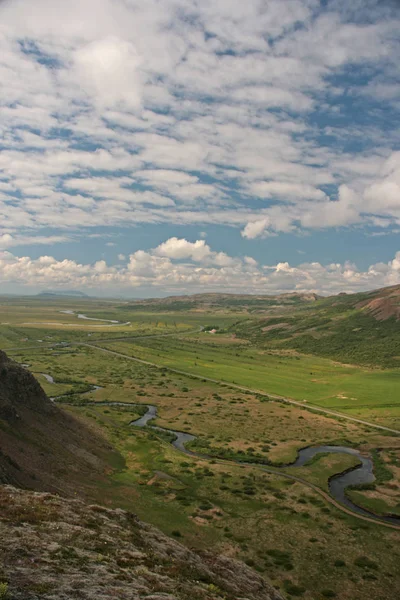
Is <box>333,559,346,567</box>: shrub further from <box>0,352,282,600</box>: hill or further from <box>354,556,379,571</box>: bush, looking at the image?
<box>0,352,282,600</box>: hill

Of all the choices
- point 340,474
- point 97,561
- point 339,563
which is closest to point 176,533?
point 339,563

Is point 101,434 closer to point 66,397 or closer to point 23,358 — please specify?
point 66,397

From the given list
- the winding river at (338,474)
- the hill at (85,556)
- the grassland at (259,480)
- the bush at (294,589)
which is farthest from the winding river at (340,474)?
the hill at (85,556)

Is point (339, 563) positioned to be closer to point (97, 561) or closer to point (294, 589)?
point (294, 589)

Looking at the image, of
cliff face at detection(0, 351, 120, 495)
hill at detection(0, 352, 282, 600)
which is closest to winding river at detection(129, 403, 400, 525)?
cliff face at detection(0, 351, 120, 495)

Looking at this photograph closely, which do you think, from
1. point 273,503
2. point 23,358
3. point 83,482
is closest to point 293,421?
point 273,503
